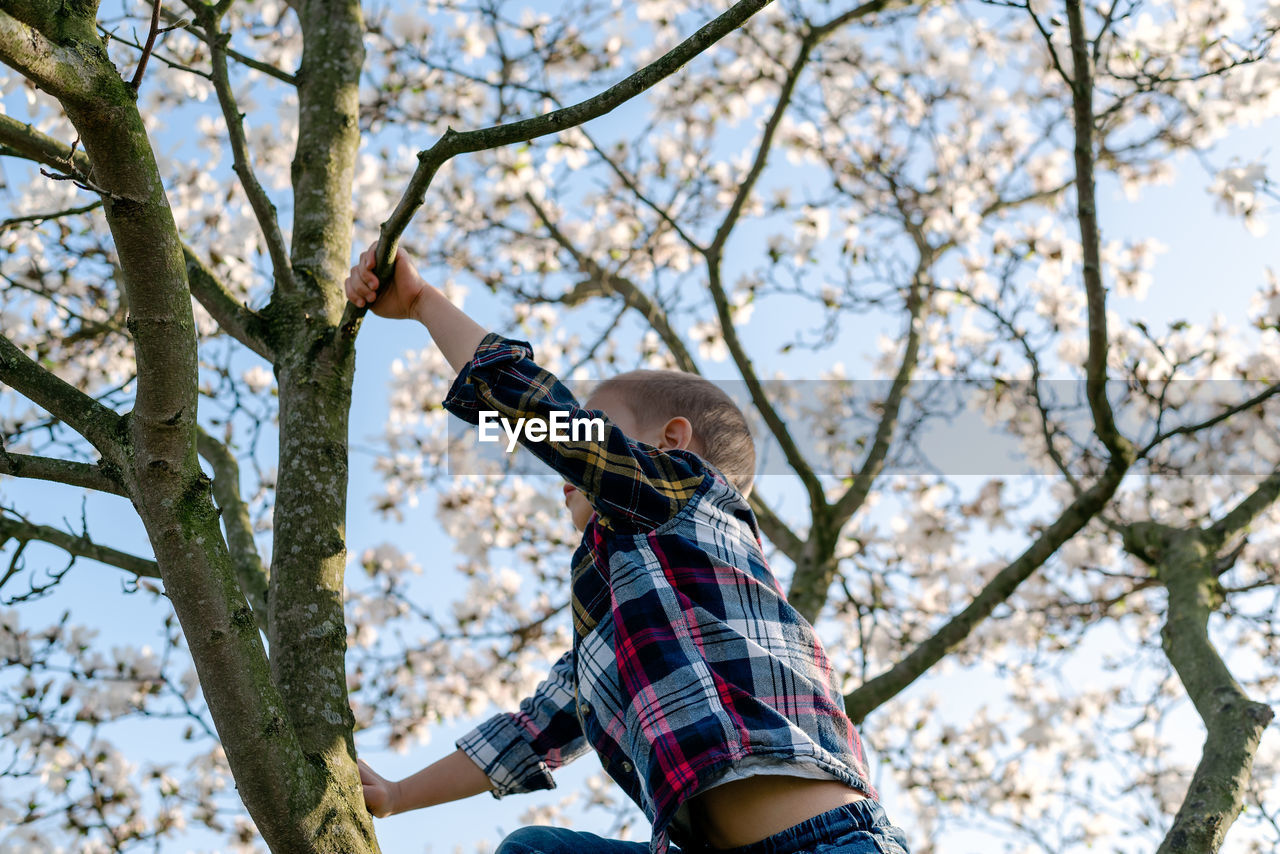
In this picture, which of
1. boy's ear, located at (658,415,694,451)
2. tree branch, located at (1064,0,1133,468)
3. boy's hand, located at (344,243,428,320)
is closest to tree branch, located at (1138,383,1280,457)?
tree branch, located at (1064,0,1133,468)

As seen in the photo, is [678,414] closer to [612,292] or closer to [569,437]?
[569,437]

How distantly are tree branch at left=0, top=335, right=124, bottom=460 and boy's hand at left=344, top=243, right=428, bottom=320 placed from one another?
0.43 m

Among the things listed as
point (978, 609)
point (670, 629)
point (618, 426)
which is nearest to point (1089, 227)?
point (978, 609)

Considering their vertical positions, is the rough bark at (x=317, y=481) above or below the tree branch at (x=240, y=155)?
below

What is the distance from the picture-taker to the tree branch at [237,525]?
6.71 ft

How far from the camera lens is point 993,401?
13.9 feet

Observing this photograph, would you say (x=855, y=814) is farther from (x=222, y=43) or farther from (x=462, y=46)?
(x=462, y=46)

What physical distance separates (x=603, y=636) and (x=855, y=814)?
1.48 ft

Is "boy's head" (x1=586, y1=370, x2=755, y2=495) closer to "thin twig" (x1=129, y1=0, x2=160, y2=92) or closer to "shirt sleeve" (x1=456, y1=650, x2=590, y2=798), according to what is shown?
"shirt sleeve" (x1=456, y1=650, x2=590, y2=798)

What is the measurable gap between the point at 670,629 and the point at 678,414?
0.48 metres

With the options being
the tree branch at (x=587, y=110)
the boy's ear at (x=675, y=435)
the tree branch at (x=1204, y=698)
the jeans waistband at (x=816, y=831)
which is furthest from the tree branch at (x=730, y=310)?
the tree branch at (x=587, y=110)

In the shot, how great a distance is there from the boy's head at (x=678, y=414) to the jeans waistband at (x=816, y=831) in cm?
66

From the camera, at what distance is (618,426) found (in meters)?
1.66

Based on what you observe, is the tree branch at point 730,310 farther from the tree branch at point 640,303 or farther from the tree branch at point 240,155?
the tree branch at point 240,155
